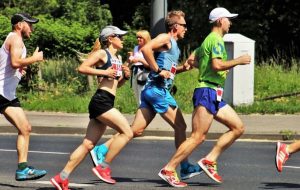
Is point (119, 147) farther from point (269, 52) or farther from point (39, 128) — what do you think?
point (269, 52)

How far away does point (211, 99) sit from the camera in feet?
29.9

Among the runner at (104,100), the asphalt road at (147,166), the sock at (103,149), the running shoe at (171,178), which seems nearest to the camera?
the runner at (104,100)

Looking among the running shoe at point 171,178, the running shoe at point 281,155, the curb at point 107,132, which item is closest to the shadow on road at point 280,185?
the running shoe at point 281,155

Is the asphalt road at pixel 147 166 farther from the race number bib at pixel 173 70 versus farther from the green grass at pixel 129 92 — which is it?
the green grass at pixel 129 92

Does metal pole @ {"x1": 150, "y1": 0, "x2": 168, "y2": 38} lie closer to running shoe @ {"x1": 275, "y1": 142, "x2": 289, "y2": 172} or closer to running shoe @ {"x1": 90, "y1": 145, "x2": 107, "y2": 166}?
running shoe @ {"x1": 90, "y1": 145, "x2": 107, "y2": 166}

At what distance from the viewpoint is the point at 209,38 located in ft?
30.1

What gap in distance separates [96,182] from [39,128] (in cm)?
720

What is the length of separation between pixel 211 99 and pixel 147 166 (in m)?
2.57

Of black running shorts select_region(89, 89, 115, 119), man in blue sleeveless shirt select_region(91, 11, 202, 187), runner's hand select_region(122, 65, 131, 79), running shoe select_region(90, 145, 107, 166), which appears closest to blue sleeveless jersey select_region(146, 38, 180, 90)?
man in blue sleeveless shirt select_region(91, 11, 202, 187)

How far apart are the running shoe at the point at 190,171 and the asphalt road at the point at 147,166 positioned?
112mm

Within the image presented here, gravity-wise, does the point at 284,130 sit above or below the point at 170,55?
below

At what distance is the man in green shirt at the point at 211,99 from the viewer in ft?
29.9

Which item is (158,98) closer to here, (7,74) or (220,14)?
(220,14)

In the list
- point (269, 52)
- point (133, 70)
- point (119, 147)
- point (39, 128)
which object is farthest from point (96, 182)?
point (269, 52)
